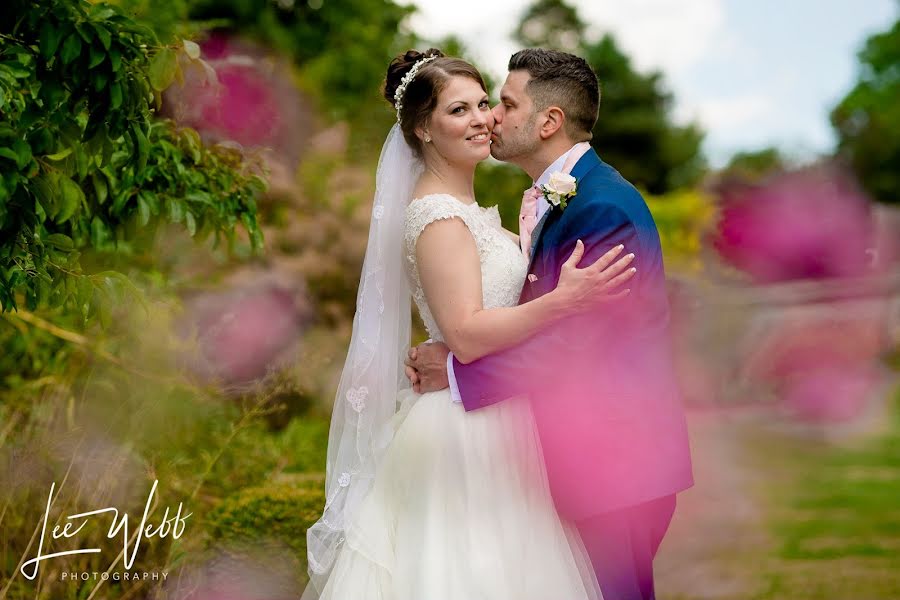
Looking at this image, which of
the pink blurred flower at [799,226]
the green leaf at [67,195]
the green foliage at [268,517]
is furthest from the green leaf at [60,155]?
the pink blurred flower at [799,226]

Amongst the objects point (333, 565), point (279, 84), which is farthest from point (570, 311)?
point (279, 84)

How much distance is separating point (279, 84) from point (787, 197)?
→ 563cm

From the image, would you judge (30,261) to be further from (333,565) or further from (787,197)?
(787,197)

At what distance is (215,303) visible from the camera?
7.49m

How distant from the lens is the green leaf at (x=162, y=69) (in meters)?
2.93

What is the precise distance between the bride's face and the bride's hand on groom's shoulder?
1.92ft

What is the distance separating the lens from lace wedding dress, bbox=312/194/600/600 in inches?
126

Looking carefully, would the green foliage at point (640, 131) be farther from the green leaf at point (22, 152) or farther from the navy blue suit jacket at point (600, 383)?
the green leaf at point (22, 152)

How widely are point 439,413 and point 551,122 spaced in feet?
3.73

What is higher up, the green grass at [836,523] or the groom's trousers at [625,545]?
the green grass at [836,523]

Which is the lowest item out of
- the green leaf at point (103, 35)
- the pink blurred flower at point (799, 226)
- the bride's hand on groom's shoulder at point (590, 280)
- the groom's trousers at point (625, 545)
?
the groom's trousers at point (625, 545)

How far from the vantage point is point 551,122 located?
11.6 ft

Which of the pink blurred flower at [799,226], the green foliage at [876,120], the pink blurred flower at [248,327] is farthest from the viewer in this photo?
the green foliage at [876,120]

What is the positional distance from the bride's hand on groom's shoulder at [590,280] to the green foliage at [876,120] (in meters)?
23.8
